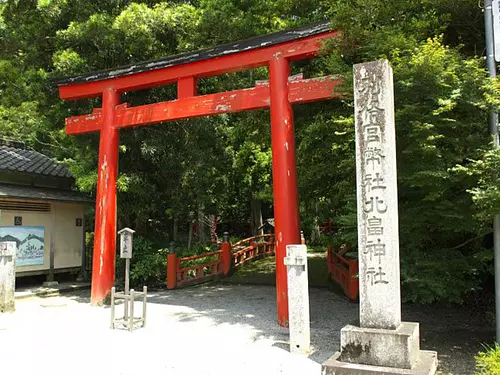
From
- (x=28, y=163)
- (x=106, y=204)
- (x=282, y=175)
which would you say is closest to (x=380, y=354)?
(x=282, y=175)

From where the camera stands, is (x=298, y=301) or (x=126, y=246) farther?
(x=126, y=246)

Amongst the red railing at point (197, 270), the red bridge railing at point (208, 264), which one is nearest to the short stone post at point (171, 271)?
the red bridge railing at point (208, 264)

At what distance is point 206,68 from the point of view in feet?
29.8

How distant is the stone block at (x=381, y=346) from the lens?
4.35 meters

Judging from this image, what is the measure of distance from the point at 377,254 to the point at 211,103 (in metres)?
5.31

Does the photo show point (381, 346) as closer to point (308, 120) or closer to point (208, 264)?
point (308, 120)

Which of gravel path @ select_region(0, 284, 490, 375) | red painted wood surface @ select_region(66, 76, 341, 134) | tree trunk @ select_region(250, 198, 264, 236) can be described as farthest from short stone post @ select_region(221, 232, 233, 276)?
tree trunk @ select_region(250, 198, 264, 236)

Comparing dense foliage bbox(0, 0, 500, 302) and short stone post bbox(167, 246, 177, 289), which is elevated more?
dense foliage bbox(0, 0, 500, 302)

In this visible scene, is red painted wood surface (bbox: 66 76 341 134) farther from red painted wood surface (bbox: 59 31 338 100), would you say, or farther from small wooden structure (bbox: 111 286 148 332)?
small wooden structure (bbox: 111 286 148 332)

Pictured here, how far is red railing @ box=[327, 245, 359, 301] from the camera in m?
10.1

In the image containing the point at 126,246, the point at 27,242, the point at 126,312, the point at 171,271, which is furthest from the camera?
the point at 171,271

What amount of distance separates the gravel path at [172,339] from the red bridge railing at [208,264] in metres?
2.21

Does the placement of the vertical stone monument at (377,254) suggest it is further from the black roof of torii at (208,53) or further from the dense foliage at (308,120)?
the black roof of torii at (208,53)

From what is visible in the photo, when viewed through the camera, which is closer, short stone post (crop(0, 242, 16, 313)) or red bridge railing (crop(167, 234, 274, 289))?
short stone post (crop(0, 242, 16, 313))
